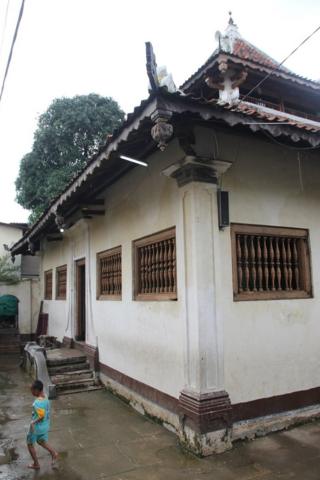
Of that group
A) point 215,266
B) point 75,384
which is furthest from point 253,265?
point 75,384

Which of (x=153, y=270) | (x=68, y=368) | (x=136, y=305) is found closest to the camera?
(x=153, y=270)

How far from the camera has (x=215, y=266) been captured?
4977 mm

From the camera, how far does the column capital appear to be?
495cm

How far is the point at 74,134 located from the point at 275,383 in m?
17.3

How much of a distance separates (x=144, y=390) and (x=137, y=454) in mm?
1501

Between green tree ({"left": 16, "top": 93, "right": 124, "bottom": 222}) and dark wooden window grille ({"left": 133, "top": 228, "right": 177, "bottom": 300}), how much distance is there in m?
13.1

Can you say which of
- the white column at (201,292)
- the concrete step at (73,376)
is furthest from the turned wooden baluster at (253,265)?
the concrete step at (73,376)

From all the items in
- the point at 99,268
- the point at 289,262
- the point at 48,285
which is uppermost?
the point at 99,268

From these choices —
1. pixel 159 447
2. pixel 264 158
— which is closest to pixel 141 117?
pixel 264 158

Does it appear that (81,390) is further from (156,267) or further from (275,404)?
(275,404)

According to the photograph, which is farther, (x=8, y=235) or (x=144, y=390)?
(x=8, y=235)

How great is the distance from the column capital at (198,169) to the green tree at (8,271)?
12.0 meters

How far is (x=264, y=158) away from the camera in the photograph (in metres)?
5.70

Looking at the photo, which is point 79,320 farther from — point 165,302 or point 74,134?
point 74,134
